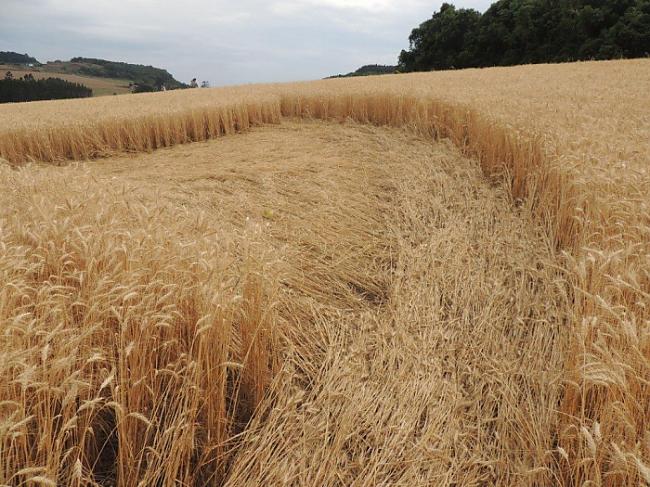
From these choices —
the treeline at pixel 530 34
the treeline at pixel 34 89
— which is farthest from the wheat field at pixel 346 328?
the treeline at pixel 34 89

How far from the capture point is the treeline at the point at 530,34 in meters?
25.2

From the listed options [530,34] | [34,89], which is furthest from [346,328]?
[34,89]

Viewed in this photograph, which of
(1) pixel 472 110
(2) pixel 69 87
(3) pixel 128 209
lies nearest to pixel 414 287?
(3) pixel 128 209

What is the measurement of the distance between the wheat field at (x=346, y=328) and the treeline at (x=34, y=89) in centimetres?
3443

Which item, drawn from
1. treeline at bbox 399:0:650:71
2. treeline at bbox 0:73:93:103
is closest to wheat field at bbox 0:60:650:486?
treeline at bbox 399:0:650:71

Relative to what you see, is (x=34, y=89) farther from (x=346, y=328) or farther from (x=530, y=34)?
(x=346, y=328)

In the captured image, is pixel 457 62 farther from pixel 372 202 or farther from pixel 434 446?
pixel 434 446

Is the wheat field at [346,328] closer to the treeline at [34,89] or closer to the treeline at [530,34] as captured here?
the treeline at [530,34]

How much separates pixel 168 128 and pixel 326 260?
21.8ft

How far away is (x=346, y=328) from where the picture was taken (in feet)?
8.68

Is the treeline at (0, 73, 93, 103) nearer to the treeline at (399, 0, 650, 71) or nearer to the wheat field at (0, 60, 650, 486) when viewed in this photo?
the treeline at (399, 0, 650, 71)

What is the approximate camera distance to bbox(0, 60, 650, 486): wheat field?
1391 millimetres

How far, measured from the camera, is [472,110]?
620 cm

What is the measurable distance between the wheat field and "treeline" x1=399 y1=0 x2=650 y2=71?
27366 millimetres
